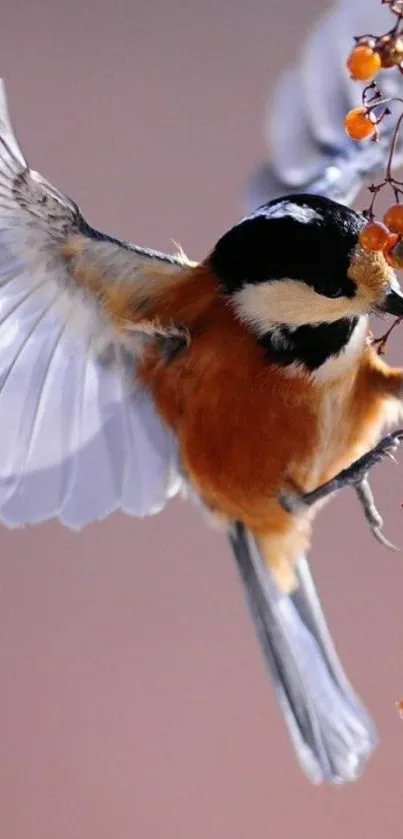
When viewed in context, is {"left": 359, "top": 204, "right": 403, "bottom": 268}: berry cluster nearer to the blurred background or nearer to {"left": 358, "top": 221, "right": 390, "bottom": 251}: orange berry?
{"left": 358, "top": 221, "right": 390, "bottom": 251}: orange berry

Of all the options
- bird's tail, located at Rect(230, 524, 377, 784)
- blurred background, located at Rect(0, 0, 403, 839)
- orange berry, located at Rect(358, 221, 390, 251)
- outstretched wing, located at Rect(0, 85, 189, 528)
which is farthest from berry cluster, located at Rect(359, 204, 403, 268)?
blurred background, located at Rect(0, 0, 403, 839)

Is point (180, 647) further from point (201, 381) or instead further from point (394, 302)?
point (394, 302)

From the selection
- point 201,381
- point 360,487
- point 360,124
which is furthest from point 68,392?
point 360,124

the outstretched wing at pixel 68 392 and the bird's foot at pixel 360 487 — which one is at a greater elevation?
the outstretched wing at pixel 68 392

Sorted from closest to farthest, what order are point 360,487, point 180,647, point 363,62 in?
point 363,62 → point 360,487 → point 180,647

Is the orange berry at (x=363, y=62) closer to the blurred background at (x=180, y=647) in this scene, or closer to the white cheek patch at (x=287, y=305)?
the white cheek patch at (x=287, y=305)

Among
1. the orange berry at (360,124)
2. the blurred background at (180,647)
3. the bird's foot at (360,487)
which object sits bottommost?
the blurred background at (180,647)

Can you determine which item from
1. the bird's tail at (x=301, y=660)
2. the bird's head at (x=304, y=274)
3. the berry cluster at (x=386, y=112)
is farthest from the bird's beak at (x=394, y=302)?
the bird's tail at (x=301, y=660)

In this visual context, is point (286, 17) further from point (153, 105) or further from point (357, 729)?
point (357, 729)

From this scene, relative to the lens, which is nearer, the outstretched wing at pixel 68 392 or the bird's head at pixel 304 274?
the bird's head at pixel 304 274
